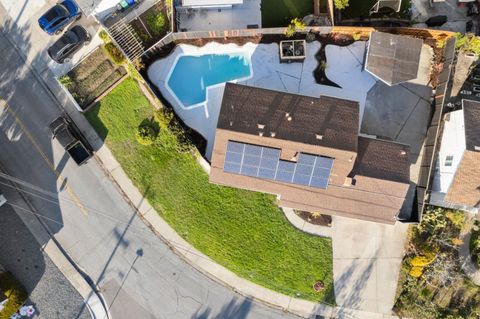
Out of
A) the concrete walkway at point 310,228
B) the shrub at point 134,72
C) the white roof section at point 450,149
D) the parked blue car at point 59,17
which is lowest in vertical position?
the concrete walkway at point 310,228

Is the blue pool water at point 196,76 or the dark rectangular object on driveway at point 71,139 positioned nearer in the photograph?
the dark rectangular object on driveway at point 71,139

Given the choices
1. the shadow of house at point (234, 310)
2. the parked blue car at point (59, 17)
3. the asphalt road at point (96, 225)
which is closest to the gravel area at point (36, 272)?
the asphalt road at point (96, 225)

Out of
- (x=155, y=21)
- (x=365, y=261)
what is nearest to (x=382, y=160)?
(x=365, y=261)

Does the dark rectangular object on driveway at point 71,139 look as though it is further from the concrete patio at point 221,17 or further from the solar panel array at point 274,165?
the concrete patio at point 221,17

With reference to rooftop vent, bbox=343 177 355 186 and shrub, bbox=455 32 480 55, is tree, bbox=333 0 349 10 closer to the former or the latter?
shrub, bbox=455 32 480 55

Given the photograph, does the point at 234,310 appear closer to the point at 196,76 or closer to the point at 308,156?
the point at 308,156

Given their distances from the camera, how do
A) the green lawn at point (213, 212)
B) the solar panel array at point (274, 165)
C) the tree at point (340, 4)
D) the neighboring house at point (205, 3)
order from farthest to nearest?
the green lawn at point (213, 212), the tree at point (340, 4), the neighboring house at point (205, 3), the solar panel array at point (274, 165)

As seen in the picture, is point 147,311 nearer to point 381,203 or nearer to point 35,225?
point 35,225

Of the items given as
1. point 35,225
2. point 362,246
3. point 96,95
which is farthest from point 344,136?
point 35,225
